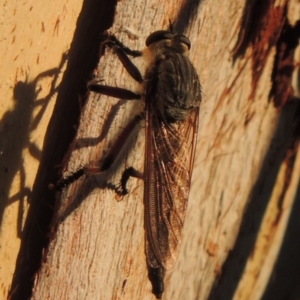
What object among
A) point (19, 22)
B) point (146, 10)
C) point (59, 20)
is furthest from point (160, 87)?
point (19, 22)

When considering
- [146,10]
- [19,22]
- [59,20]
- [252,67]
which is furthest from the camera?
[252,67]

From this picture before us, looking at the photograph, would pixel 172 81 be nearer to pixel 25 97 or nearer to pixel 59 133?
pixel 59 133

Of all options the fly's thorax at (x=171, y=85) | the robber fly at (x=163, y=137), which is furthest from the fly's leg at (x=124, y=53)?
the fly's thorax at (x=171, y=85)

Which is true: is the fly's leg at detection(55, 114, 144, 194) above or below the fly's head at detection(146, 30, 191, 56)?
below

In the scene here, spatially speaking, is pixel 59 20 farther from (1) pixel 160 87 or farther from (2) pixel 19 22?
(1) pixel 160 87

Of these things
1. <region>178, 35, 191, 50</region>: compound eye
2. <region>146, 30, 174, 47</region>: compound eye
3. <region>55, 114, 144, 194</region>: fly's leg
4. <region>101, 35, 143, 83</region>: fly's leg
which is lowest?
<region>55, 114, 144, 194</region>: fly's leg

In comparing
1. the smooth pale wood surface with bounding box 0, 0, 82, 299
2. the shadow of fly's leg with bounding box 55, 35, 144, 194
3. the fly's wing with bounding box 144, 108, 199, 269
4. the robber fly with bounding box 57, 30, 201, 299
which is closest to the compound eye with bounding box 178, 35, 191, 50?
the robber fly with bounding box 57, 30, 201, 299

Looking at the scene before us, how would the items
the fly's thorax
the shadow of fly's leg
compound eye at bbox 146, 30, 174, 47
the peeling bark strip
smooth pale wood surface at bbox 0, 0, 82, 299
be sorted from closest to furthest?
smooth pale wood surface at bbox 0, 0, 82, 299 → the shadow of fly's leg → compound eye at bbox 146, 30, 174, 47 → the fly's thorax → the peeling bark strip

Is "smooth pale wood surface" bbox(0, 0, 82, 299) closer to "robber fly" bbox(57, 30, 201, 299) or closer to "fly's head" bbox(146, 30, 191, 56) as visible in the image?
"robber fly" bbox(57, 30, 201, 299)
